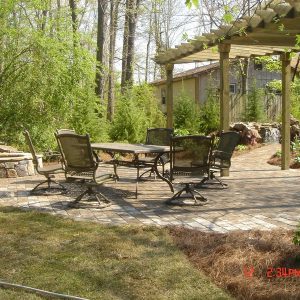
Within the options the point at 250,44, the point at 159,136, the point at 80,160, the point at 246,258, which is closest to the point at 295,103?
the point at 250,44

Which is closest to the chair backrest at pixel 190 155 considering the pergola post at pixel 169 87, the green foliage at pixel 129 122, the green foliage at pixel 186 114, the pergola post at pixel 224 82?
the pergola post at pixel 224 82

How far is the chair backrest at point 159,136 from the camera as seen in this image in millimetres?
9445

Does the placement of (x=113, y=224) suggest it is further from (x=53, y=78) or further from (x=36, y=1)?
(x=36, y=1)

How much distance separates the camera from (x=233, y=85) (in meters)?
28.4

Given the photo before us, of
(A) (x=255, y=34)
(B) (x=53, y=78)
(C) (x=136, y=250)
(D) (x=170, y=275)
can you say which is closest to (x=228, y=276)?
(D) (x=170, y=275)

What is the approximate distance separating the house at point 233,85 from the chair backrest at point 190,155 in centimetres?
1291

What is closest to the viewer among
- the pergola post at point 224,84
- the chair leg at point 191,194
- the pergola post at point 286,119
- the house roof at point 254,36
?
the chair leg at point 191,194

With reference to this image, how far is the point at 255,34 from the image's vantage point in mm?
8867

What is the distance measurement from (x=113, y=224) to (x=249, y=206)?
→ 84.9 inches

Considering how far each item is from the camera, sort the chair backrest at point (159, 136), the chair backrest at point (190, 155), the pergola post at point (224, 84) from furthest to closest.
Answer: the pergola post at point (224, 84), the chair backrest at point (159, 136), the chair backrest at point (190, 155)

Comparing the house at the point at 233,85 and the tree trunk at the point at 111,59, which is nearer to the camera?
the tree trunk at the point at 111,59

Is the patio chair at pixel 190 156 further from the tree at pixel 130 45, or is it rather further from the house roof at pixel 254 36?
the tree at pixel 130 45

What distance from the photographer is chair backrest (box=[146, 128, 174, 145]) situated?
945cm

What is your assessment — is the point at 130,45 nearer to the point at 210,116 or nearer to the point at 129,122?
the point at 210,116
